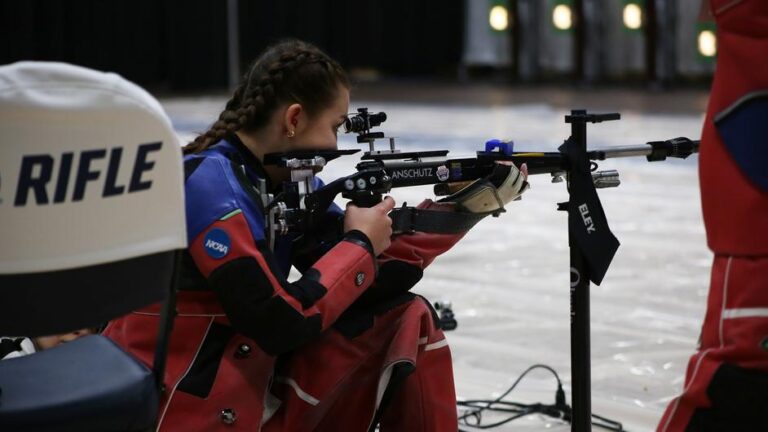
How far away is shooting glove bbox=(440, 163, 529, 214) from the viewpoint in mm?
2078

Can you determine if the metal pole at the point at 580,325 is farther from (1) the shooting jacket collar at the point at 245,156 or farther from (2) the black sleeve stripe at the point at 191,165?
(2) the black sleeve stripe at the point at 191,165

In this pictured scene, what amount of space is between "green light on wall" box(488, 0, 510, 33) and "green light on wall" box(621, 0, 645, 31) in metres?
1.25

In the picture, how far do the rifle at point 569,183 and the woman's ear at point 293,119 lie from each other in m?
0.06

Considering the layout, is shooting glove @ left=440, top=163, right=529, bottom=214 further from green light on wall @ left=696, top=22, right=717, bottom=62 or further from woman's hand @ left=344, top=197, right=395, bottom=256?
green light on wall @ left=696, top=22, right=717, bottom=62

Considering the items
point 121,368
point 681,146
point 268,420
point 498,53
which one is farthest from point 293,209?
point 498,53

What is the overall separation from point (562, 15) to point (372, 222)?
906 cm

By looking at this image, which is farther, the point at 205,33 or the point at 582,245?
the point at 205,33

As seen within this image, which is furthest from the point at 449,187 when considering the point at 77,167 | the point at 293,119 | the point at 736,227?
the point at 77,167

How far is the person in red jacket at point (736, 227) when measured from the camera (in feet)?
4.72

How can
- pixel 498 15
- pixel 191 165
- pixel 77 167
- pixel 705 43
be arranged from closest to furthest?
1. pixel 77 167
2. pixel 191 165
3. pixel 705 43
4. pixel 498 15

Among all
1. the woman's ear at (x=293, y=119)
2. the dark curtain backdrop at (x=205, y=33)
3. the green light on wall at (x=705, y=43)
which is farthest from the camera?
the dark curtain backdrop at (x=205, y=33)

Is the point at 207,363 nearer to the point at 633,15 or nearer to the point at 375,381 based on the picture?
the point at 375,381

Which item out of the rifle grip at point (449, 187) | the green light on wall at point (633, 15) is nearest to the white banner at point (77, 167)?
the rifle grip at point (449, 187)

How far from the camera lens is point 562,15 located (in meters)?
10.7
